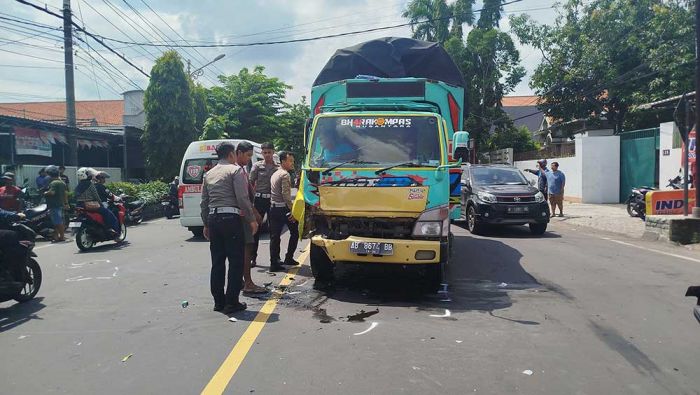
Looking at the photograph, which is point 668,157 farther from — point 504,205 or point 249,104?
point 249,104

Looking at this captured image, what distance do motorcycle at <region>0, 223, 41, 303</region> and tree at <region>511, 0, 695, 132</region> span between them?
934 inches

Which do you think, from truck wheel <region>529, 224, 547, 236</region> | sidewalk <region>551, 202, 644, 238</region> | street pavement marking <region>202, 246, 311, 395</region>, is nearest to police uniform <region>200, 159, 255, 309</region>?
street pavement marking <region>202, 246, 311, 395</region>

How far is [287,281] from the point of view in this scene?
7625 mm

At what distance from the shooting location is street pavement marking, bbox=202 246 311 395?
13.1ft

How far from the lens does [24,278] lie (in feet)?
21.2

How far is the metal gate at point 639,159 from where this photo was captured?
63.7ft

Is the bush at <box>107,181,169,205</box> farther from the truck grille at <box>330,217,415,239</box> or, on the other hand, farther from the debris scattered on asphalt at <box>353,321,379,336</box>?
the debris scattered on asphalt at <box>353,321,379,336</box>

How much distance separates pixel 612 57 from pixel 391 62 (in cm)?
2082

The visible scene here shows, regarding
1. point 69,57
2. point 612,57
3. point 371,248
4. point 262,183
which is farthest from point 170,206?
point 612,57

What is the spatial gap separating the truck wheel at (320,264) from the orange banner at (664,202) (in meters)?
9.50

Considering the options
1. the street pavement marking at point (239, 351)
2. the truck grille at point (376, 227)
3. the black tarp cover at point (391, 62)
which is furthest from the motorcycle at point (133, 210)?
the truck grille at point (376, 227)

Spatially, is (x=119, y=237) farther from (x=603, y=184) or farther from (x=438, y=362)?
(x=603, y=184)

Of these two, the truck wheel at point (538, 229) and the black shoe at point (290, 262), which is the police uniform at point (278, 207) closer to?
the black shoe at point (290, 262)

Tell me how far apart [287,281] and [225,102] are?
21.5 meters
